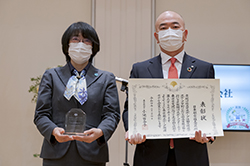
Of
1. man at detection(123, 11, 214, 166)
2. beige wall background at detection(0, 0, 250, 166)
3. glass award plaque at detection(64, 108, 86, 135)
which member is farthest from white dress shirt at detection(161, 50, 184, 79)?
beige wall background at detection(0, 0, 250, 166)

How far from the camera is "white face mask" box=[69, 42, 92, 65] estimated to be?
204 centimetres

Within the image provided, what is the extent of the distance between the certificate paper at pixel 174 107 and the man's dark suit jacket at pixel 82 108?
209 mm

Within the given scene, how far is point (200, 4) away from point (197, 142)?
8.39 feet

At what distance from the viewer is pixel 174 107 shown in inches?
73.0

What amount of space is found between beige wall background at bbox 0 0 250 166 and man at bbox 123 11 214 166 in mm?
1697

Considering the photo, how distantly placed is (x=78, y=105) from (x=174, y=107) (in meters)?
0.61

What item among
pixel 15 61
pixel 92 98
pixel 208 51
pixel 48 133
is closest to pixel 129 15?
pixel 208 51

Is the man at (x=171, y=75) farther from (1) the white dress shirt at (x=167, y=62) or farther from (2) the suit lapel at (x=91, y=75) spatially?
(2) the suit lapel at (x=91, y=75)

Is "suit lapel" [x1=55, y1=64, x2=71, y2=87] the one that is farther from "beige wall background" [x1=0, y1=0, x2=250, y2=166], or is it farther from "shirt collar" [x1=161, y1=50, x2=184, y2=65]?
"beige wall background" [x1=0, y1=0, x2=250, y2=166]

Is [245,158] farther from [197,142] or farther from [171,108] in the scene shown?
[171,108]

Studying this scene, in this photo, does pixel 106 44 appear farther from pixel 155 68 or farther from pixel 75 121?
pixel 75 121

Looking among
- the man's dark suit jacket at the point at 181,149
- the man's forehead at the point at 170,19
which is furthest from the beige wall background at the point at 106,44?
the man's dark suit jacket at the point at 181,149

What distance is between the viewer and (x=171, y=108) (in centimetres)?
185

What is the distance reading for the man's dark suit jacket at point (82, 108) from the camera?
1.85m
